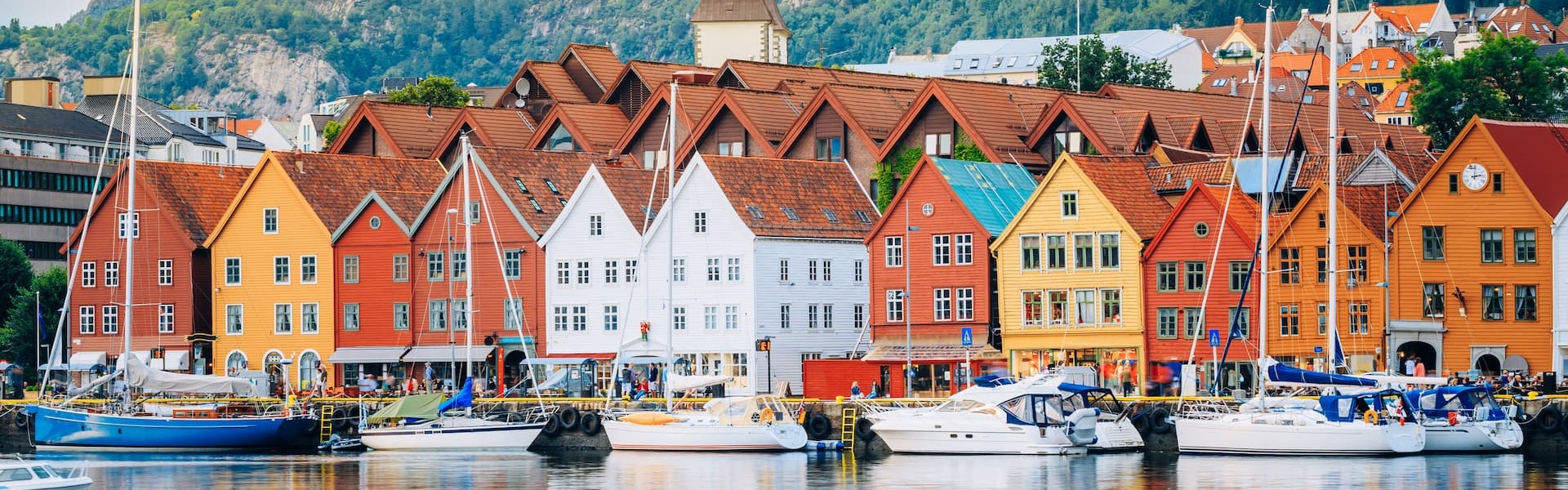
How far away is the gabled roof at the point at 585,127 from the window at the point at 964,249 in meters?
22.1

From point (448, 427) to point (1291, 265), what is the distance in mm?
28224

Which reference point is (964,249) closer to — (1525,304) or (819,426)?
(819,426)

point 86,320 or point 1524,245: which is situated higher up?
point 1524,245

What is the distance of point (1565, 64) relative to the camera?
13075cm

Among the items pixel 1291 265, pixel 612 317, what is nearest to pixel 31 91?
pixel 612 317

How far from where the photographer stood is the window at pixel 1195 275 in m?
88.9

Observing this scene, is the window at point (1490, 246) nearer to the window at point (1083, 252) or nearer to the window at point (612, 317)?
the window at point (1083, 252)

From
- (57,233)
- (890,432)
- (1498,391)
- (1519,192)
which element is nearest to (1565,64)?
(1519,192)

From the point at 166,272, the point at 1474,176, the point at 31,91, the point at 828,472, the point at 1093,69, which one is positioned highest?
the point at 31,91

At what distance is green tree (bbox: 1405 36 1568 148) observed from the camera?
409 feet

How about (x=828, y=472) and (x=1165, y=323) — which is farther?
(x=1165, y=323)

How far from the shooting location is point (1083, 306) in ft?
300

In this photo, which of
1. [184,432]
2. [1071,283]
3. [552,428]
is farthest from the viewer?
[1071,283]

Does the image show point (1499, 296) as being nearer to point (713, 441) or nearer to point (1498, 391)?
point (1498, 391)
